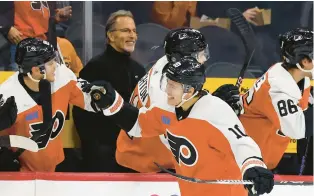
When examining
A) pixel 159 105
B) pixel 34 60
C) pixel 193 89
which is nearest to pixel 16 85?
pixel 34 60

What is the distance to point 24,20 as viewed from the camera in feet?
10.4

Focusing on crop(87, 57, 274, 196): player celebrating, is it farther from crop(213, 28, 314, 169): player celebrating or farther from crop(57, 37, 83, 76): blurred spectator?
crop(57, 37, 83, 76): blurred spectator

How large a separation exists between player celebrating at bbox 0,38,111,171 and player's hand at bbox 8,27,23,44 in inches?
28.2

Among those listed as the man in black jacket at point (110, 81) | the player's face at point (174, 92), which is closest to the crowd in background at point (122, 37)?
the man in black jacket at point (110, 81)

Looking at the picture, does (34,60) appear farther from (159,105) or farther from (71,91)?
(159,105)

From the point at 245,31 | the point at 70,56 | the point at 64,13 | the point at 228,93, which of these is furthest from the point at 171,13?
the point at 228,93

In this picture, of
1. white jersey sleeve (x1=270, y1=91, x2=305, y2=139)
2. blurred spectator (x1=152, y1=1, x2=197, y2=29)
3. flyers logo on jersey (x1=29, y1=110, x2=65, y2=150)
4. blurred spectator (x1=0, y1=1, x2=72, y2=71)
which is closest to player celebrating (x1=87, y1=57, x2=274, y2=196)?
white jersey sleeve (x1=270, y1=91, x2=305, y2=139)

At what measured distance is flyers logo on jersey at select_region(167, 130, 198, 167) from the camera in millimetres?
2016

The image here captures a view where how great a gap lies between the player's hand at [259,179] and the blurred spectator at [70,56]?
1496 millimetres

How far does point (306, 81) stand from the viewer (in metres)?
2.59

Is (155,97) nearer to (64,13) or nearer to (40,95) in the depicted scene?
(40,95)

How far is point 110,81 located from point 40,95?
0.51 m

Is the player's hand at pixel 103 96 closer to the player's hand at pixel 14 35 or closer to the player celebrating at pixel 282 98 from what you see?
the player celebrating at pixel 282 98

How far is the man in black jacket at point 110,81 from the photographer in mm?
2795
